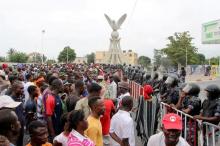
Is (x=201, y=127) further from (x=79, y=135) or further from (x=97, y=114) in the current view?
(x=79, y=135)

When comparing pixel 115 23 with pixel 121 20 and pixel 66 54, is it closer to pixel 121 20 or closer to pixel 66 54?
pixel 121 20

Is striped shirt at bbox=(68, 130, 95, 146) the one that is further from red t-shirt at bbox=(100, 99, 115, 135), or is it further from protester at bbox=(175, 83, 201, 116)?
protester at bbox=(175, 83, 201, 116)

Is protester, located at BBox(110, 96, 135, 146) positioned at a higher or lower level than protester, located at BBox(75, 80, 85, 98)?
lower

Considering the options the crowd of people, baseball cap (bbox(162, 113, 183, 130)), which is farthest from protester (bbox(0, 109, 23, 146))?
baseball cap (bbox(162, 113, 183, 130))

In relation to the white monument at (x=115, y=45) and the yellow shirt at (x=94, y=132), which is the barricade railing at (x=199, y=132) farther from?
the white monument at (x=115, y=45)

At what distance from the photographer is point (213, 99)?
6535mm

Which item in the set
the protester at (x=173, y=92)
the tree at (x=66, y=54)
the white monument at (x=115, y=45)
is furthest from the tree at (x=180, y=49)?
the protester at (x=173, y=92)

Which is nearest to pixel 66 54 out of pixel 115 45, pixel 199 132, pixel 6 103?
pixel 115 45

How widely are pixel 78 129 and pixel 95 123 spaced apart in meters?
0.71

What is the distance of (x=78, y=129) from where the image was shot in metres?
4.45

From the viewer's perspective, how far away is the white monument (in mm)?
78938

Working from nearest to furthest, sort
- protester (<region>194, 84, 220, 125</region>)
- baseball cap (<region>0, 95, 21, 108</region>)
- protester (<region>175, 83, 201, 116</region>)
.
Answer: baseball cap (<region>0, 95, 21, 108</region>), protester (<region>194, 84, 220, 125</region>), protester (<region>175, 83, 201, 116</region>)

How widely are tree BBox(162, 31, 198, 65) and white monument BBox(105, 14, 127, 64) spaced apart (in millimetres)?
12069

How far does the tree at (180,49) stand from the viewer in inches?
2680
